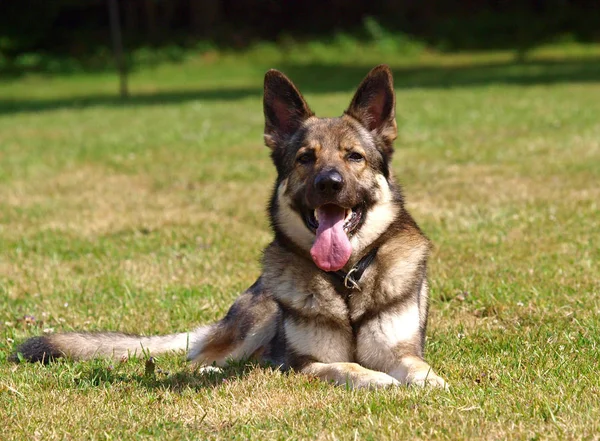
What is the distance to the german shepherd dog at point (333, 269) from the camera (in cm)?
521

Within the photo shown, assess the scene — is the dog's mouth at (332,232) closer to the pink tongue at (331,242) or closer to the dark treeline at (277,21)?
the pink tongue at (331,242)

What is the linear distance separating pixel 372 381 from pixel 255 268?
349 cm

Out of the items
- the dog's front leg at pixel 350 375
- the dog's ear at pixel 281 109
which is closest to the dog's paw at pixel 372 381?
the dog's front leg at pixel 350 375

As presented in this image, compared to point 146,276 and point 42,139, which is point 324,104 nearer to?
point 42,139

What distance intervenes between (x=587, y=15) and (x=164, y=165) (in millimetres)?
32995

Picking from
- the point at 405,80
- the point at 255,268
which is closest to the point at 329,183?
the point at 255,268

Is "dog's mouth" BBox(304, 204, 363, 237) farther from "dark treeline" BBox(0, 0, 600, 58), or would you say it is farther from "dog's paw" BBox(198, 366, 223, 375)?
"dark treeline" BBox(0, 0, 600, 58)

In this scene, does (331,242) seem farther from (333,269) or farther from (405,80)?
(405,80)

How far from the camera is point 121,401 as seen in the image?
487 centimetres

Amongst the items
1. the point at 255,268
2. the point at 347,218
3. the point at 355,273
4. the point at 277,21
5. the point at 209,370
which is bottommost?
the point at 277,21

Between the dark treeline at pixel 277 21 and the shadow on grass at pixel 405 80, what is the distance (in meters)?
6.86

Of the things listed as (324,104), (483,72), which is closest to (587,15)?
(483,72)

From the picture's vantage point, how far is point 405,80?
1259 inches

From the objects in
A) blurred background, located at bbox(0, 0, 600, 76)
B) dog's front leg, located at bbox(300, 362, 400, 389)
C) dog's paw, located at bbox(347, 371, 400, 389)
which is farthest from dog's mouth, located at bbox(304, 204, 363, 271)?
blurred background, located at bbox(0, 0, 600, 76)
